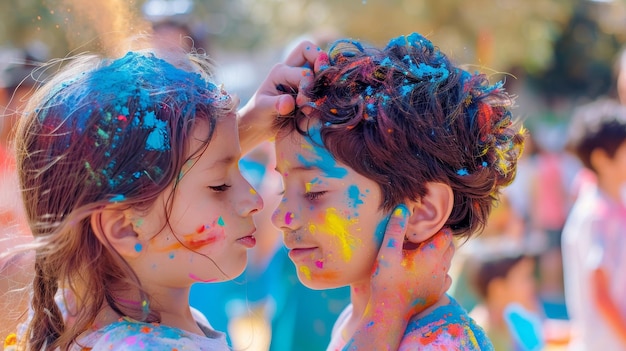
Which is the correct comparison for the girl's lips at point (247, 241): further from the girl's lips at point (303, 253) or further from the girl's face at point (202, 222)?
the girl's lips at point (303, 253)

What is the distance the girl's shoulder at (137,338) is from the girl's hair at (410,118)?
659 millimetres

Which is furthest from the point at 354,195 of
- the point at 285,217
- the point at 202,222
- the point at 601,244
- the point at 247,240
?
the point at 601,244

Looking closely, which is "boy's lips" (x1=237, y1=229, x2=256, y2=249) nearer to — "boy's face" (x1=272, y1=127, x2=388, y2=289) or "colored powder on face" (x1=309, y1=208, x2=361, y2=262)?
"boy's face" (x1=272, y1=127, x2=388, y2=289)

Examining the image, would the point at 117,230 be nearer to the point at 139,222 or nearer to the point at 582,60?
the point at 139,222

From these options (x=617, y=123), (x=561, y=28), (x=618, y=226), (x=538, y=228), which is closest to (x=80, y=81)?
(x=618, y=226)

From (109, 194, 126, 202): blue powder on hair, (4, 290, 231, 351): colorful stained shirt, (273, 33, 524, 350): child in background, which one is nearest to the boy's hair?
(273, 33, 524, 350): child in background

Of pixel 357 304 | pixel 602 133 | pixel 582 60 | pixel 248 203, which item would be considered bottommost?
pixel 582 60

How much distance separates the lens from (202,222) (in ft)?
6.12

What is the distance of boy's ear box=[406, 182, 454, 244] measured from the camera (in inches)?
79.4

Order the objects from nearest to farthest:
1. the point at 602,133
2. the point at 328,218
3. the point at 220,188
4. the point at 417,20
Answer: the point at 220,188
the point at 328,218
the point at 602,133
the point at 417,20

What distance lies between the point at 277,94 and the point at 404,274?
70cm

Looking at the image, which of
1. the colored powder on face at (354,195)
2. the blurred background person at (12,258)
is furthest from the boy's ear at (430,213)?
the blurred background person at (12,258)

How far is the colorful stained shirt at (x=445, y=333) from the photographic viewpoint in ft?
5.99

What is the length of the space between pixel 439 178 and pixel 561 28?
16.7 m
